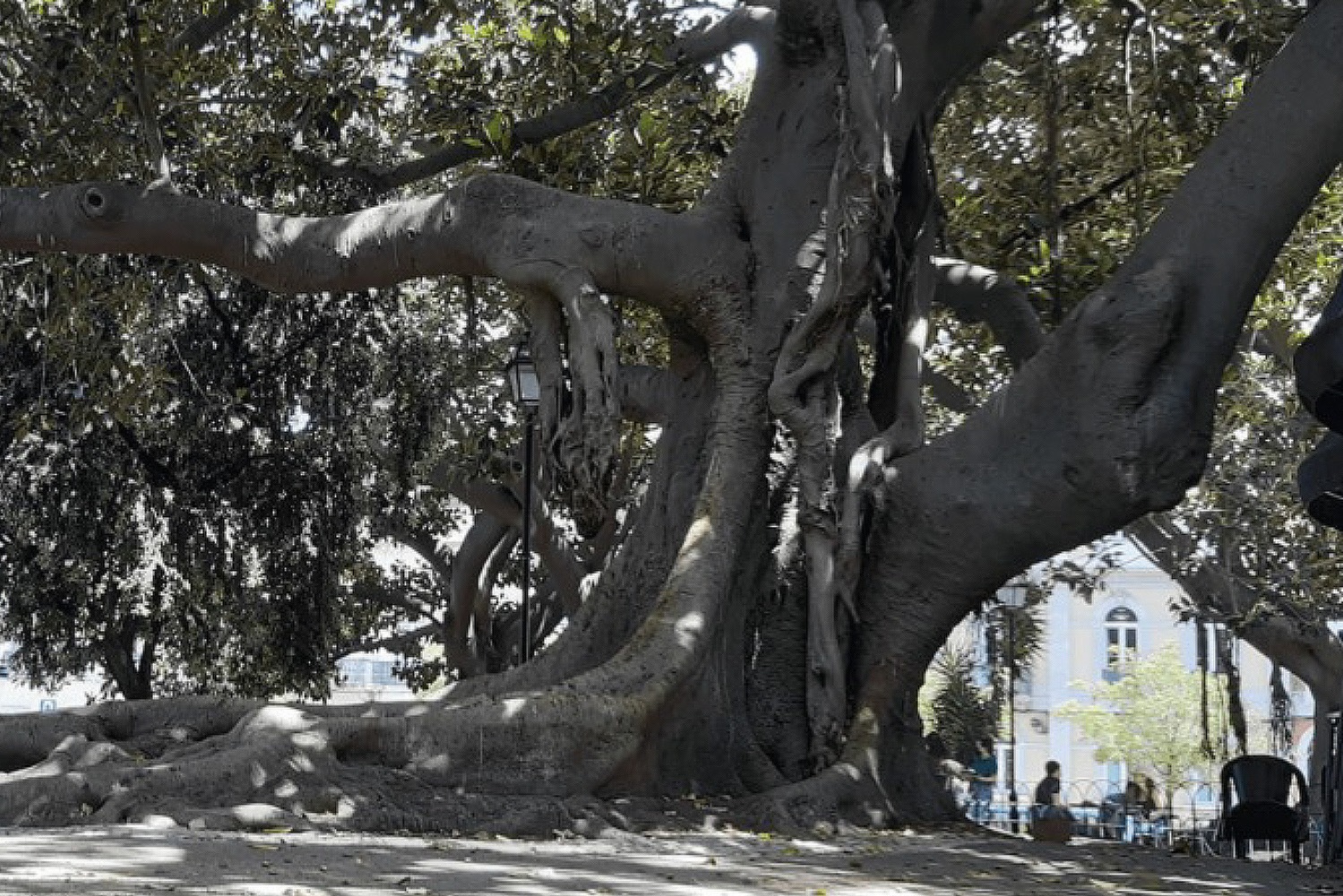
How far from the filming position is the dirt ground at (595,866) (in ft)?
15.9

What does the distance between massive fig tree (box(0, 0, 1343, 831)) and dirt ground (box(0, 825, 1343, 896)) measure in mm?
717

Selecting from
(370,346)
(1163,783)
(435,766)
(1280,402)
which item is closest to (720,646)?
(435,766)

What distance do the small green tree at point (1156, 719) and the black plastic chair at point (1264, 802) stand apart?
127ft

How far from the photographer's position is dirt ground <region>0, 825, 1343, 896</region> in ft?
15.9

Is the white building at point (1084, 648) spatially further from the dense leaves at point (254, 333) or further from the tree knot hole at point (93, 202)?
the tree knot hole at point (93, 202)

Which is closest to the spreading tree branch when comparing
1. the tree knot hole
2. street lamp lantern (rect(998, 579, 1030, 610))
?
the tree knot hole

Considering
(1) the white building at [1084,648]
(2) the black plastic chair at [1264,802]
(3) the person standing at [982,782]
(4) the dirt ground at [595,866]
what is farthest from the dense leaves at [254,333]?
(1) the white building at [1084,648]

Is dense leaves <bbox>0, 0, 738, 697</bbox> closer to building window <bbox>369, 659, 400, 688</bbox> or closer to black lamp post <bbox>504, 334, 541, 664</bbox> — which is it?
black lamp post <bbox>504, 334, 541, 664</bbox>

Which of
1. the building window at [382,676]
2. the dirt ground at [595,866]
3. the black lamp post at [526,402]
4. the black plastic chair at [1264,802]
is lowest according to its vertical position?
the dirt ground at [595,866]

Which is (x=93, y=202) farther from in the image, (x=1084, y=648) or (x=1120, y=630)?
(x=1120, y=630)

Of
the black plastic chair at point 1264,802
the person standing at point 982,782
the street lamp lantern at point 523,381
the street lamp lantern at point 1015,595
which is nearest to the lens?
the black plastic chair at point 1264,802

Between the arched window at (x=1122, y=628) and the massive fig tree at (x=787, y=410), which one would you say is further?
the arched window at (x=1122, y=628)

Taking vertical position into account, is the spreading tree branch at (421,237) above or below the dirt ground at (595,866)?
above

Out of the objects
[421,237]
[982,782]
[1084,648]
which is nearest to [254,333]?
[421,237]
